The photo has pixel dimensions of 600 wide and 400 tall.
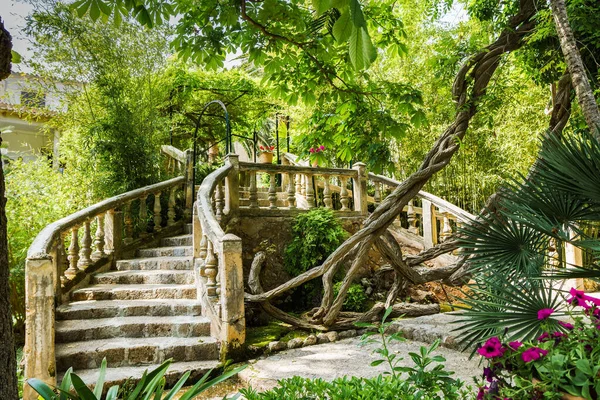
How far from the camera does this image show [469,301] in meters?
2.63

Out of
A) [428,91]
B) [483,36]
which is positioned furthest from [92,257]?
[428,91]

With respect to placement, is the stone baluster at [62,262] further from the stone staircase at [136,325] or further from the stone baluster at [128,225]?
the stone baluster at [128,225]

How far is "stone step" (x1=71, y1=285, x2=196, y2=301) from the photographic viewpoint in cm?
559

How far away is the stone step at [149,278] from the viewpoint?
19.8ft

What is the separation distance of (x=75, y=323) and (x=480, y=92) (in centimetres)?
546

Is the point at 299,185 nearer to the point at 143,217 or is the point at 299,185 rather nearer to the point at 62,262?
the point at 143,217

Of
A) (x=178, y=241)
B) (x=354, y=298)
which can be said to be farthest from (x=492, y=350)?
(x=178, y=241)

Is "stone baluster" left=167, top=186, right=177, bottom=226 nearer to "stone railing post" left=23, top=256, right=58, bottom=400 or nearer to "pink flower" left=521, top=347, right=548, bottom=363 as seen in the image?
"stone railing post" left=23, top=256, right=58, bottom=400

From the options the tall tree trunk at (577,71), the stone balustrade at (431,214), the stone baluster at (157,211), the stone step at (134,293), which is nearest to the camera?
the tall tree trunk at (577,71)

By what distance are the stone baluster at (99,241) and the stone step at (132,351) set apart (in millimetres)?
1827

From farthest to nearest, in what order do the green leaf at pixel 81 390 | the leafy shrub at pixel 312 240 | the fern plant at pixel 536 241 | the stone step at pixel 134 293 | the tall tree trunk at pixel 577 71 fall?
the leafy shrub at pixel 312 240 < the stone step at pixel 134 293 < the tall tree trunk at pixel 577 71 < the fern plant at pixel 536 241 < the green leaf at pixel 81 390

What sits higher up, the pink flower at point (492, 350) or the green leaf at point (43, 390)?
the pink flower at point (492, 350)

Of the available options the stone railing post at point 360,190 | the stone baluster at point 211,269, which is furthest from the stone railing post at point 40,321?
the stone railing post at point 360,190

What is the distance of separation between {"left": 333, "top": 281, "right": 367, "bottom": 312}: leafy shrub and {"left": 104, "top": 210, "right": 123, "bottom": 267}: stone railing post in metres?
3.32
